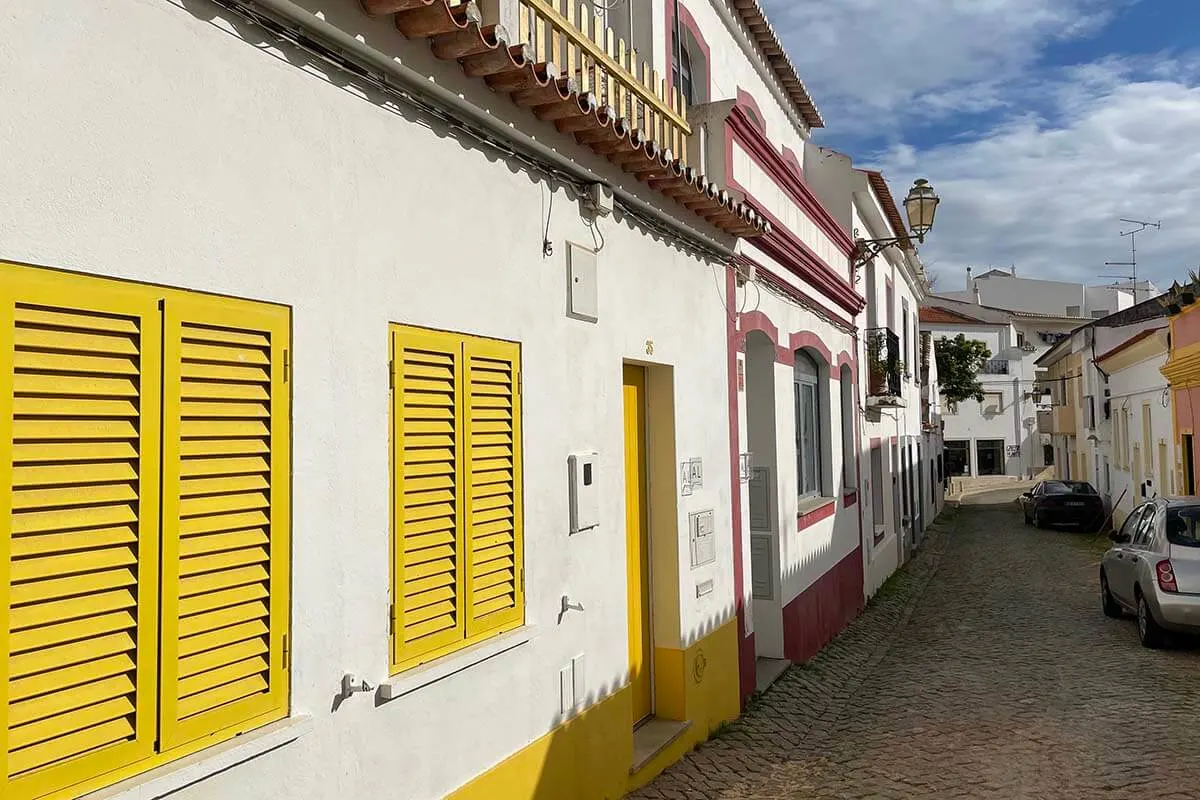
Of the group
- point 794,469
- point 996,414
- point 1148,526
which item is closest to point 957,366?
point 996,414

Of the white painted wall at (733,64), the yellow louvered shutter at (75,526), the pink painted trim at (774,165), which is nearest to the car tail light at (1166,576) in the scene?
the pink painted trim at (774,165)

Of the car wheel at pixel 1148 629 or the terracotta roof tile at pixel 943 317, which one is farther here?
the terracotta roof tile at pixel 943 317

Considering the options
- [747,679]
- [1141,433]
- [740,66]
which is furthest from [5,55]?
[1141,433]

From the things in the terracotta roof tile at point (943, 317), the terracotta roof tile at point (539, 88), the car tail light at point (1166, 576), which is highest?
the terracotta roof tile at point (943, 317)

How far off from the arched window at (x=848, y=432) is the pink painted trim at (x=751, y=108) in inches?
139

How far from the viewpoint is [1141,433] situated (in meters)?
21.0

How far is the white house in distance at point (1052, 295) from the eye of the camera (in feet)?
194

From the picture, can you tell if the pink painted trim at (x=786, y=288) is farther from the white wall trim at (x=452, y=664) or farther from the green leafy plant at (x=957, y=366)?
the green leafy plant at (x=957, y=366)

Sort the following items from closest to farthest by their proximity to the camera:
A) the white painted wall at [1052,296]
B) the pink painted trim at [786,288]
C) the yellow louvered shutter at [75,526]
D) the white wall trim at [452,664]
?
1. the yellow louvered shutter at [75,526]
2. the white wall trim at [452,664]
3. the pink painted trim at [786,288]
4. the white painted wall at [1052,296]

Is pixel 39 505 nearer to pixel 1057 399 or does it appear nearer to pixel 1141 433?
pixel 1141 433

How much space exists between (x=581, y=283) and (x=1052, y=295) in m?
61.6

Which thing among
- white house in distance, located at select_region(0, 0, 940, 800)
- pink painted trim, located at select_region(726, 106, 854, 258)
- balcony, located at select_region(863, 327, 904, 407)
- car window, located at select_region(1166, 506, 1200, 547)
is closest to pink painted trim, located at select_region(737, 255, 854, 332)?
pink painted trim, located at select_region(726, 106, 854, 258)

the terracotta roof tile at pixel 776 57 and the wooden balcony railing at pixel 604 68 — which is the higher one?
the terracotta roof tile at pixel 776 57

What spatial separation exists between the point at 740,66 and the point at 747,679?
6694 mm
